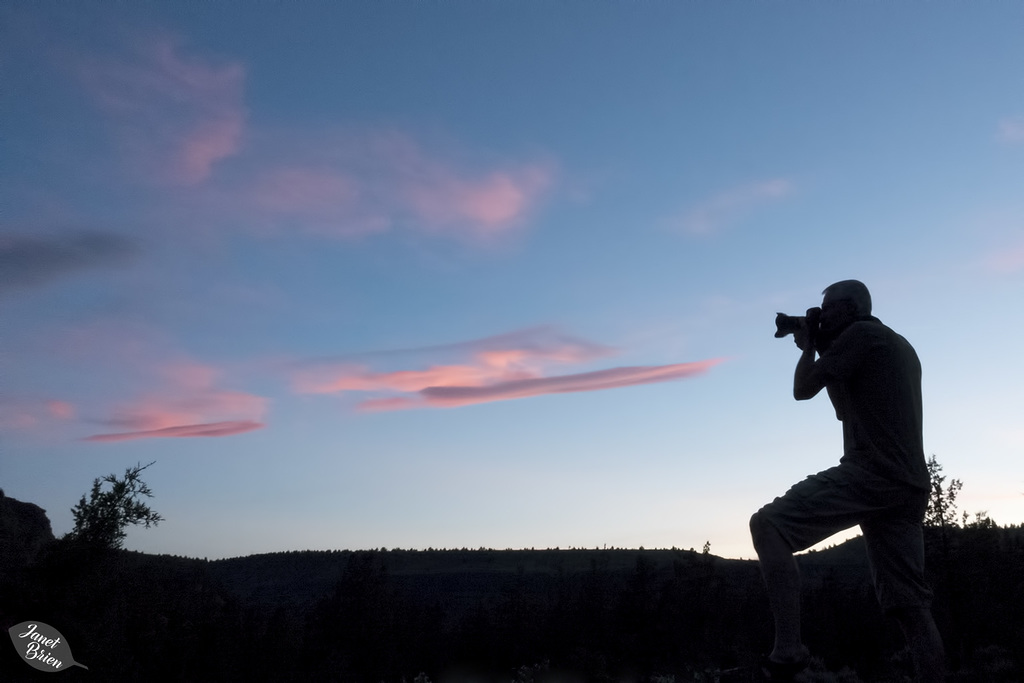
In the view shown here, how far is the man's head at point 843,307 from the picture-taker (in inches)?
220

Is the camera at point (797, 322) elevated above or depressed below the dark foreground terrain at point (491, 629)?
above

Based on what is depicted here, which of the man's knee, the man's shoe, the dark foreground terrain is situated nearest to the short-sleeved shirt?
the man's knee

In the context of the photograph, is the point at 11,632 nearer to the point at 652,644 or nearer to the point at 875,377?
the point at 875,377

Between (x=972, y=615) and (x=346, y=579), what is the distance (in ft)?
74.1

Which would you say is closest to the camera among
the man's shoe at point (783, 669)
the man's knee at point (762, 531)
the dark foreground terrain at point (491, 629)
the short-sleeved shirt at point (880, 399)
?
the man's shoe at point (783, 669)

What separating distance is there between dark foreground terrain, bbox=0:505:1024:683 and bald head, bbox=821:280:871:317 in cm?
400

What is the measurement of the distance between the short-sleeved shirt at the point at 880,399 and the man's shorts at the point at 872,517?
10cm

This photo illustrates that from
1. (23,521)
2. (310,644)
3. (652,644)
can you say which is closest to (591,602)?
(652,644)

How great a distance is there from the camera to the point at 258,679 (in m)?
18.1

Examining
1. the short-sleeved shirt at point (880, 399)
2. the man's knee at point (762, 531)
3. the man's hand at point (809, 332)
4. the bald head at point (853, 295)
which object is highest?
the bald head at point (853, 295)
